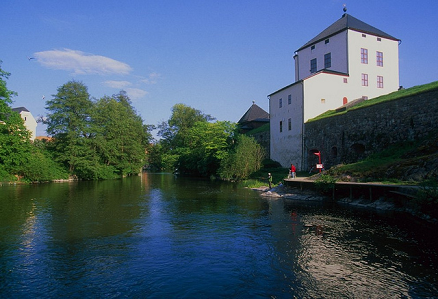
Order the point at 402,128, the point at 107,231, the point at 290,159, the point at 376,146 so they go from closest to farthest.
Answer: the point at 107,231 < the point at 402,128 < the point at 376,146 < the point at 290,159

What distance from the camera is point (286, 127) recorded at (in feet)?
126

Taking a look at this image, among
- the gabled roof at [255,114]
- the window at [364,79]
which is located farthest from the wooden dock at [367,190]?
the gabled roof at [255,114]

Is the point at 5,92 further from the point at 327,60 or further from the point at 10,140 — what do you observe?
the point at 327,60

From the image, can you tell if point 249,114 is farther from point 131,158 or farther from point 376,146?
point 376,146

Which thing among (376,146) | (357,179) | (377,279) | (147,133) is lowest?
(377,279)

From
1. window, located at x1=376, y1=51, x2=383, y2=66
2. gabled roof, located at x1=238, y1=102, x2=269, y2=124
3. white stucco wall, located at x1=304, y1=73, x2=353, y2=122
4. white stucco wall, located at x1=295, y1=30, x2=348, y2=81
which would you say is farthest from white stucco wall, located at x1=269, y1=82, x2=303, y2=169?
gabled roof, located at x1=238, y1=102, x2=269, y2=124

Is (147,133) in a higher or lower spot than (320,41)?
lower

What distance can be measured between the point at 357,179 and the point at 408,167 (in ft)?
9.94

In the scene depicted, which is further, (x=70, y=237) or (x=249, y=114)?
(x=249, y=114)

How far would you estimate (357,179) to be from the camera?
19.5 metres

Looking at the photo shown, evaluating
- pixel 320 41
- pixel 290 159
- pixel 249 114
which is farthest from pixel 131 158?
pixel 320 41

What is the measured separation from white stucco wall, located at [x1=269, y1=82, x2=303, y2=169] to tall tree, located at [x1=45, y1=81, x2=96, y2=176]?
81.9 ft

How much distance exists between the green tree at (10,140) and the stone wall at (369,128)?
32.0m

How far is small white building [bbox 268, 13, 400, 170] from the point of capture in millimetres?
34625
